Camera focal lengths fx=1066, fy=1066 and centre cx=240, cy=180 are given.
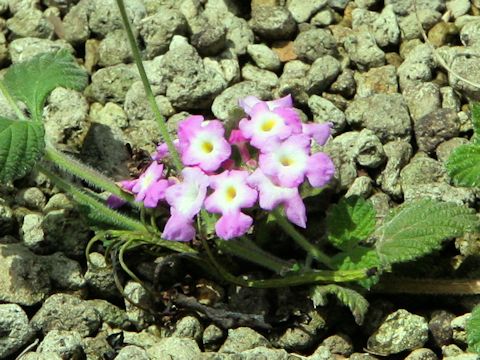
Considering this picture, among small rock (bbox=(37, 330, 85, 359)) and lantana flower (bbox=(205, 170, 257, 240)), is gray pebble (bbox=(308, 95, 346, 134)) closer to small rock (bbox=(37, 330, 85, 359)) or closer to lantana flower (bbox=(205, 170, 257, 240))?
lantana flower (bbox=(205, 170, 257, 240))

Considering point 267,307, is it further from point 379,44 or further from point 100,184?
point 379,44

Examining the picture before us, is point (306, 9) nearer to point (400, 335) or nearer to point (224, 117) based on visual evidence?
point (224, 117)

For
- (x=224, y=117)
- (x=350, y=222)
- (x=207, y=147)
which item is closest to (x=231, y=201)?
(x=207, y=147)

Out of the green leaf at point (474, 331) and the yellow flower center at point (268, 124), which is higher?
the yellow flower center at point (268, 124)

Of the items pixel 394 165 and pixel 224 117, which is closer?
pixel 394 165

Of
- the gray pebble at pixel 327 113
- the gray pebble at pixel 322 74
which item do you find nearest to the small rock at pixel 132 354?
the gray pebble at pixel 327 113

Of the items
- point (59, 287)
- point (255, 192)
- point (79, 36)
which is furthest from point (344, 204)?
point (79, 36)

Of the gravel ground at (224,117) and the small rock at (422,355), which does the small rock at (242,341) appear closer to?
the gravel ground at (224,117)
